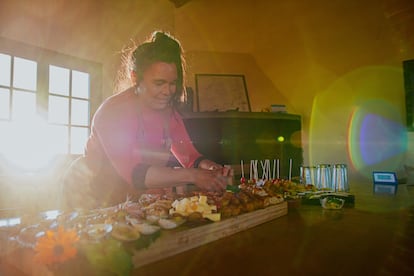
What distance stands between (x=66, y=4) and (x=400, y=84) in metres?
3.10

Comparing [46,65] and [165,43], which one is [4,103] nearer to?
[46,65]

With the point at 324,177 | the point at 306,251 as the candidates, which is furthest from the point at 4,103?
the point at 306,251

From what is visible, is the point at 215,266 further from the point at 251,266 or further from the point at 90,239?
the point at 90,239

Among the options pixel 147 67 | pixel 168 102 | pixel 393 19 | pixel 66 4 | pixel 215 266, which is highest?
pixel 66 4

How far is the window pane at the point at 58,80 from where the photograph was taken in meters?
3.00

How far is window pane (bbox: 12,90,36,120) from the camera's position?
274 cm

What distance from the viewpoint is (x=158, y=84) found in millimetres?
1169

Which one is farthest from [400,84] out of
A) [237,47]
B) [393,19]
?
[237,47]

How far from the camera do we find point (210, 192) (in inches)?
39.6

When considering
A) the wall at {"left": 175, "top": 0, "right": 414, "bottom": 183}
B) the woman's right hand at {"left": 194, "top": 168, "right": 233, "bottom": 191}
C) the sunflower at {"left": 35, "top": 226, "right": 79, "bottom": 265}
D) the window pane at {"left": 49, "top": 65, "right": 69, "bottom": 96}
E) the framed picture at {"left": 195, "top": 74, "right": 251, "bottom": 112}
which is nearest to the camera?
the sunflower at {"left": 35, "top": 226, "right": 79, "bottom": 265}

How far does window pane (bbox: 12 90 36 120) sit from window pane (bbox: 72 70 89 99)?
17.0 inches

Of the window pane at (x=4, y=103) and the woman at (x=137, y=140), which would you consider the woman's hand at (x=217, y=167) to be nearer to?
the woman at (x=137, y=140)

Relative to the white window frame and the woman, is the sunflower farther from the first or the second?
the white window frame

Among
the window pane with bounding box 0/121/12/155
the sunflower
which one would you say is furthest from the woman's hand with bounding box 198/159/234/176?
the window pane with bounding box 0/121/12/155
